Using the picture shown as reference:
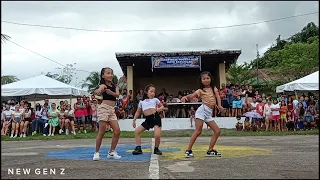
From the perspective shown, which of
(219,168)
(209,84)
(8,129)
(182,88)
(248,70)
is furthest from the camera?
(248,70)

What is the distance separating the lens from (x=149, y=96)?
861 centimetres

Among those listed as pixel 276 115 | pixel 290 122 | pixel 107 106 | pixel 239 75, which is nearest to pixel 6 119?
pixel 107 106

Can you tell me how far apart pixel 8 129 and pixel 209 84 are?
40.7ft

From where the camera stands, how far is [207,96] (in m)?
7.86

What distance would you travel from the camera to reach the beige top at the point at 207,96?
784 centimetres

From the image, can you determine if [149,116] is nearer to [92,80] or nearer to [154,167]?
[154,167]

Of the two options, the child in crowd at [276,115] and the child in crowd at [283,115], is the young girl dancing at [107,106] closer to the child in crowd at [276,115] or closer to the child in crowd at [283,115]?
the child in crowd at [276,115]

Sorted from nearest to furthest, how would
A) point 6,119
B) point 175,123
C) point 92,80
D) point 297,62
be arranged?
point 6,119, point 175,123, point 297,62, point 92,80

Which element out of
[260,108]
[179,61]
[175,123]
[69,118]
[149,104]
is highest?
[179,61]

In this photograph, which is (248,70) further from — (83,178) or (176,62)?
(83,178)

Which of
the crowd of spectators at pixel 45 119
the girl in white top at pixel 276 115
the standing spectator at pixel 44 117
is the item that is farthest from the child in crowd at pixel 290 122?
the standing spectator at pixel 44 117

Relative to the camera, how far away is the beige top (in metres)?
7.84

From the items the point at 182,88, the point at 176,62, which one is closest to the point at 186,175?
the point at 176,62

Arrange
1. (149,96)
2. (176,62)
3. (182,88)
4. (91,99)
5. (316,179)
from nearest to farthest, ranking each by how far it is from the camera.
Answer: (316,179) → (149,96) → (91,99) → (176,62) → (182,88)
